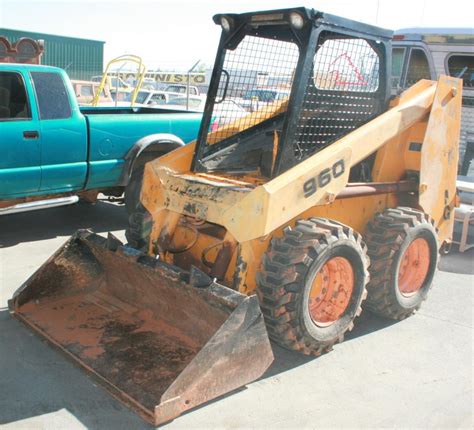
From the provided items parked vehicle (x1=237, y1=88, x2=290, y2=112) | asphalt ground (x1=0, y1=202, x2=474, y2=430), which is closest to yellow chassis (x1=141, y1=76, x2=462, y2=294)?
parked vehicle (x1=237, y1=88, x2=290, y2=112)

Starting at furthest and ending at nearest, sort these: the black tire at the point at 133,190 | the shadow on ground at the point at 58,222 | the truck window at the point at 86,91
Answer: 1. the truck window at the point at 86,91
2. the black tire at the point at 133,190
3. the shadow on ground at the point at 58,222

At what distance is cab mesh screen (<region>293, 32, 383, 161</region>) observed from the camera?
4285 mm

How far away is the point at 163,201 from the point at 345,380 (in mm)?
1874

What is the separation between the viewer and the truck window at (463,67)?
918 centimetres

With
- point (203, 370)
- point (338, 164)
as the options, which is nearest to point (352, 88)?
point (338, 164)

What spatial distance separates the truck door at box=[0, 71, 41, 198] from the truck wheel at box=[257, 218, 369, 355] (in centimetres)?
355

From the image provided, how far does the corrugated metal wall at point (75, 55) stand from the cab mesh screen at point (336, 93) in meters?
22.2

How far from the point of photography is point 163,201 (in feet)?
14.4

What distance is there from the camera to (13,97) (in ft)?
21.0

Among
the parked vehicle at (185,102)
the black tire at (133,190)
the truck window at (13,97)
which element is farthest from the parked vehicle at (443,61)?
the parked vehicle at (185,102)

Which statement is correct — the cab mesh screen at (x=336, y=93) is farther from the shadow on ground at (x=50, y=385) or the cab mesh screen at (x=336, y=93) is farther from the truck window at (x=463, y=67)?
the truck window at (x=463, y=67)

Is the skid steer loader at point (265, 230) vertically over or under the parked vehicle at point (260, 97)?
under

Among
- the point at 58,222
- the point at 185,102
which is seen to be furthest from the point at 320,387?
the point at 185,102

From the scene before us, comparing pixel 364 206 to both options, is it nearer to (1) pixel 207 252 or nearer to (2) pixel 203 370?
(1) pixel 207 252
